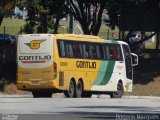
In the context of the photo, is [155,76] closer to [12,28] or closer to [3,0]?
[3,0]

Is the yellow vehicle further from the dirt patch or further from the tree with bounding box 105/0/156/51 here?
the tree with bounding box 105/0/156/51

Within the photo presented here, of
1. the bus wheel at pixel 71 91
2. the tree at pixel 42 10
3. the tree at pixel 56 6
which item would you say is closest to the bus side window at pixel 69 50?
the bus wheel at pixel 71 91

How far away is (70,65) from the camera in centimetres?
3538

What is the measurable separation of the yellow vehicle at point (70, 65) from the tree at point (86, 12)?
11.6 meters


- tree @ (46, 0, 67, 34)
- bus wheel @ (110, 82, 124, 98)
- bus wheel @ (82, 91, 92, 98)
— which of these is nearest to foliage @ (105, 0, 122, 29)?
tree @ (46, 0, 67, 34)

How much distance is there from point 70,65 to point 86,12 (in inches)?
685

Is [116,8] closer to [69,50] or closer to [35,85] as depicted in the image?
[69,50]

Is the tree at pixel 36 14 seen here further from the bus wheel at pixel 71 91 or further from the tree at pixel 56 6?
the bus wheel at pixel 71 91

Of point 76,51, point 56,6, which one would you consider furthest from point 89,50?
point 56,6

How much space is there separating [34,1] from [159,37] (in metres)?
14.5

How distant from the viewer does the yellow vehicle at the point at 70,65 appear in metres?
34.2

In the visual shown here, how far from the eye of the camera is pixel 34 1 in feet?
155

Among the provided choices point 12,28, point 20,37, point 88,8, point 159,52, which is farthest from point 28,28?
point 12,28

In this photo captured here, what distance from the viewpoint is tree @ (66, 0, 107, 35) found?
166ft
